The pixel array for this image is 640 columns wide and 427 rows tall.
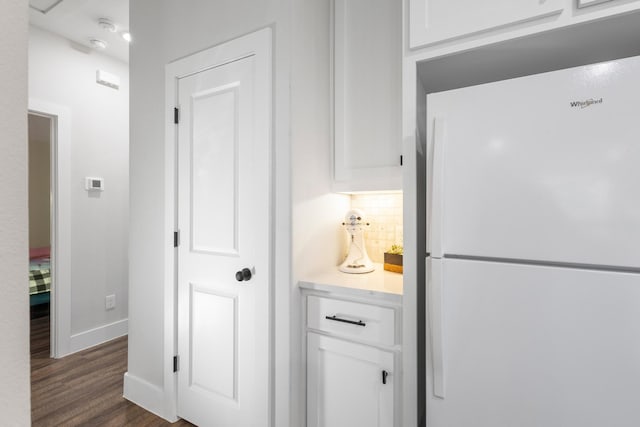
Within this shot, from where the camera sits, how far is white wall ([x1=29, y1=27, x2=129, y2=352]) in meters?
2.80

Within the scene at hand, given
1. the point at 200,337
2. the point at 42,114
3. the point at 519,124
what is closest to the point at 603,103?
the point at 519,124

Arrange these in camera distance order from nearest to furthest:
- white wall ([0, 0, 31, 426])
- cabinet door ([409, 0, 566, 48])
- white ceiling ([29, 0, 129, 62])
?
white wall ([0, 0, 31, 426]), cabinet door ([409, 0, 566, 48]), white ceiling ([29, 0, 129, 62])

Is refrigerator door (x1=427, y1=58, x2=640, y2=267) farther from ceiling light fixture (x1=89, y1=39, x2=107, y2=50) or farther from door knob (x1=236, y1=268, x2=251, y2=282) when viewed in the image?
ceiling light fixture (x1=89, y1=39, x2=107, y2=50)

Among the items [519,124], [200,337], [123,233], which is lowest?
[200,337]

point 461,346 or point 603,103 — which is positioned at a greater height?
point 603,103

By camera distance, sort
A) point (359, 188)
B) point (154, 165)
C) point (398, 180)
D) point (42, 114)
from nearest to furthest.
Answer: point (398, 180)
point (359, 188)
point (154, 165)
point (42, 114)

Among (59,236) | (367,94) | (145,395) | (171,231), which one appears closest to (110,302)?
(59,236)

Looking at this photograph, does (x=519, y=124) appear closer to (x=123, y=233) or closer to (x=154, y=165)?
(x=154, y=165)

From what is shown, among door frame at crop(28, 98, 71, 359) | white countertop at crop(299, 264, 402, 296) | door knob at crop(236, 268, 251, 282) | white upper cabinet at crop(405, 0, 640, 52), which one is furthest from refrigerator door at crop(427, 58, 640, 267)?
door frame at crop(28, 98, 71, 359)

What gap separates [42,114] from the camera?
271 centimetres

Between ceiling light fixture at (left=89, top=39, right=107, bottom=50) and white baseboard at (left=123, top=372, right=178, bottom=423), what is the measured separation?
9.05ft

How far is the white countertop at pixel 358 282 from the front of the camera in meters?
1.43

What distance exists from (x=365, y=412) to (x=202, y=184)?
4.62 feet

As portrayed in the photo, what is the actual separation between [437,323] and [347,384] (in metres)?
0.61
